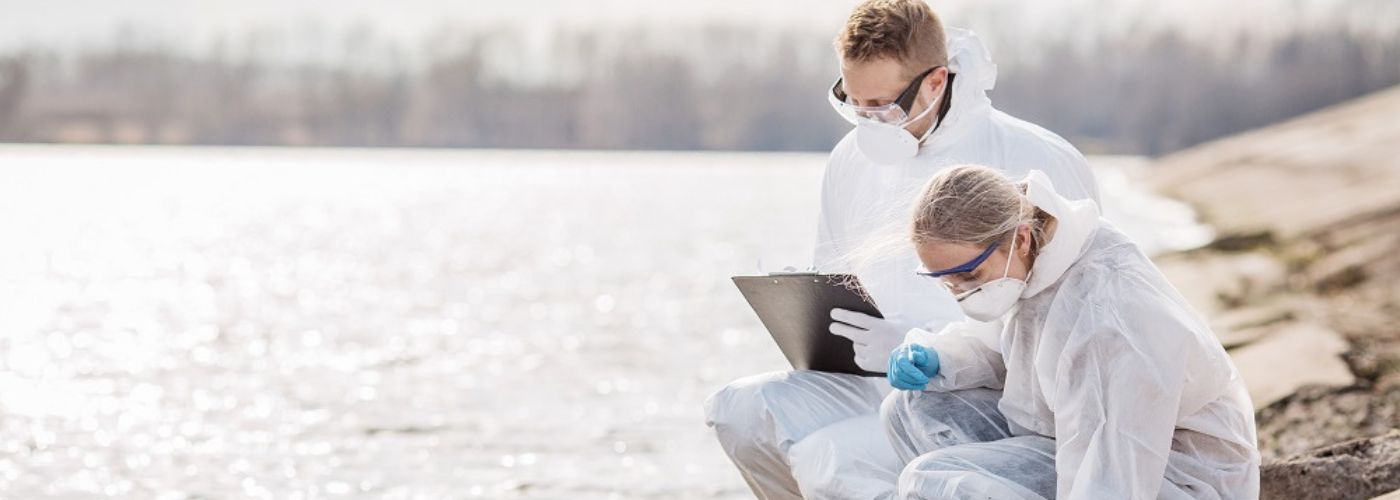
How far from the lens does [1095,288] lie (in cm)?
344

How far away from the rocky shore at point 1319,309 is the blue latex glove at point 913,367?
5.18ft

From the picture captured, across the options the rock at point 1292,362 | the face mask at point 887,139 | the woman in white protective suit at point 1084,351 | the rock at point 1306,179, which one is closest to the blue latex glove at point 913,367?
the woman in white protective suit at point 1084,351

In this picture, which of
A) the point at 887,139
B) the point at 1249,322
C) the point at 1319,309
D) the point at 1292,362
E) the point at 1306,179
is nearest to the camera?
the point at 887,139

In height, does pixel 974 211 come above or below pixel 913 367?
above

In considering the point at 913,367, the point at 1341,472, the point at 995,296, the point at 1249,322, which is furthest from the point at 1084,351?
the point at 1249,322

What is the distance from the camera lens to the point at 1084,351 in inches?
135

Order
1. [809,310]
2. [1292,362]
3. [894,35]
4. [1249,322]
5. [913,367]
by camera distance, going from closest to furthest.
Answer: [913,367] < [894,35] < [809,310] < [1292,362] < [1249,322]

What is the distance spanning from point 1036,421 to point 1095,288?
488 mm

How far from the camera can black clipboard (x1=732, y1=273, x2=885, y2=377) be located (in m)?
4.38

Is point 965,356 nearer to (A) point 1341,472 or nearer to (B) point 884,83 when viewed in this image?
(B) point 884,83

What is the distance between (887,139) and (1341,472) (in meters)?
1.71

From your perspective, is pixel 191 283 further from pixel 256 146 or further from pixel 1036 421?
pixel 256 146

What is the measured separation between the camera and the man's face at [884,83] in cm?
428

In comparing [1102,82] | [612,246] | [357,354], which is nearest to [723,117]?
[1102,82]
